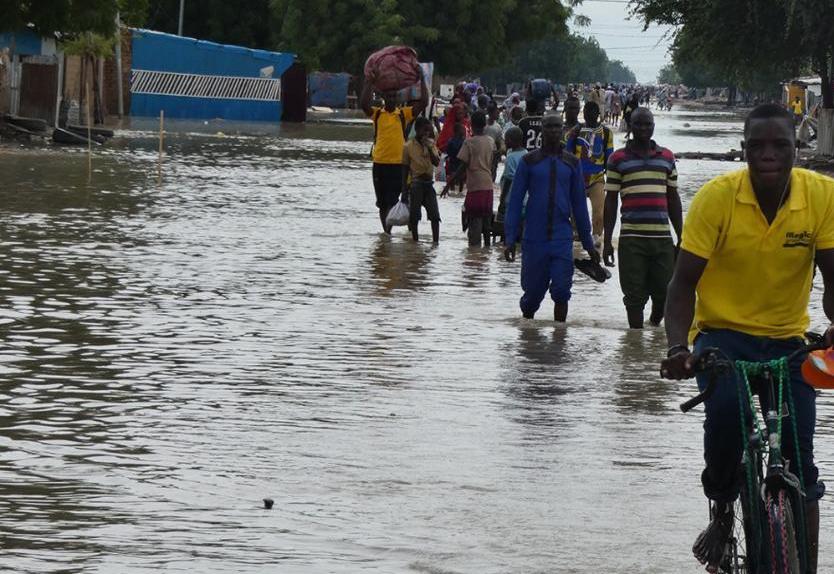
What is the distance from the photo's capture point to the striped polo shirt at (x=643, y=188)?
12969mm

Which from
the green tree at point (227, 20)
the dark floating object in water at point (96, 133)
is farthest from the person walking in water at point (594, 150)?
the green tree at point (227, 20)

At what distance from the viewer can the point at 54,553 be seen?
6480 mm

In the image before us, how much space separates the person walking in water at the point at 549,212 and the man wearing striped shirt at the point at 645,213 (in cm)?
29

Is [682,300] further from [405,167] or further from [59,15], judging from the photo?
[59,15]

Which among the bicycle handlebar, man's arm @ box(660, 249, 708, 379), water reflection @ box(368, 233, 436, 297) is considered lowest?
water reflection @ box(368, 233, 436, 297)

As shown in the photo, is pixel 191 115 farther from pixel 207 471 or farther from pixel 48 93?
pixel 207 471

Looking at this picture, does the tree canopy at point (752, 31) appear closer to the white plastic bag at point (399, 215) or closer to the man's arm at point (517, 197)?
the white plastic bag at point (399, 215)

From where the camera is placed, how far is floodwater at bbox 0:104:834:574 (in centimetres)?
679

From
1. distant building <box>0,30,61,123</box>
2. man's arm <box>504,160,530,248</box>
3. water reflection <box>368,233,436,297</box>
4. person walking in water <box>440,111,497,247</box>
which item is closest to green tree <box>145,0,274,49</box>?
distant building <box>0,30,61,123</box>

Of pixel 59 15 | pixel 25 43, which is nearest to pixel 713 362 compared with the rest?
pixel 59 15

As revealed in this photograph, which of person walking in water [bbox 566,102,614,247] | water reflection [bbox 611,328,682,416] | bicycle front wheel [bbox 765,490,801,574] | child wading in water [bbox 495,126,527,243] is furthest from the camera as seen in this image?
person walking in water [bbox 566,102,614,247]

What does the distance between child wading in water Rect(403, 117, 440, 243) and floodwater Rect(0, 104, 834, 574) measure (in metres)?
1.25

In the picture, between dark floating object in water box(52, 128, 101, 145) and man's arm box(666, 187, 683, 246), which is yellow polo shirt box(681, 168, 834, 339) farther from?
dark floating object in water box(52, 128, 101, 145)

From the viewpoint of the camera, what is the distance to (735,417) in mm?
5586
